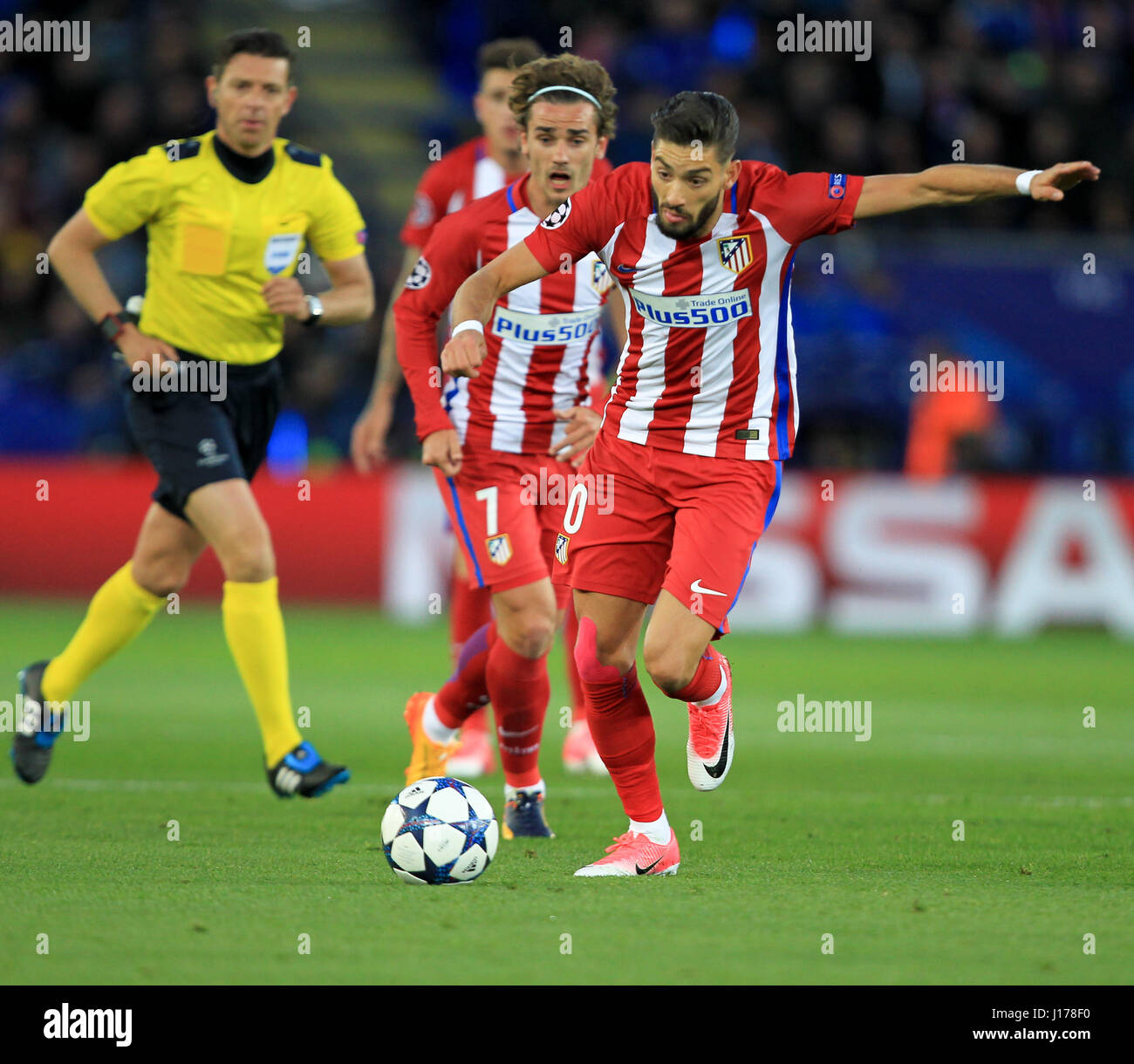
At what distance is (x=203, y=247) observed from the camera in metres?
7.03

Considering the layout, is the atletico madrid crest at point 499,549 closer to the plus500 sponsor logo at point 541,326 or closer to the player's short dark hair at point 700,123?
the plus500 sponsor logo at point 541,326

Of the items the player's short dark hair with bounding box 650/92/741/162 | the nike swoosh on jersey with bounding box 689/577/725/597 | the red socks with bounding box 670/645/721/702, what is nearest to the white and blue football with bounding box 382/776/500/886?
the red socks with bounding box 670/645/721/702

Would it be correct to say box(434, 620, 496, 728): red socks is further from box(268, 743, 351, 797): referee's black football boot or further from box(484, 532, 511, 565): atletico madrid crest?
box(268, 743, 351, 797): referee's black football boot

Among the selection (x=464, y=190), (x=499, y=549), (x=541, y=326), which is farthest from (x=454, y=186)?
(x=499, y=549)

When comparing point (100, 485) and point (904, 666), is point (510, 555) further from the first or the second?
point (100, 485)

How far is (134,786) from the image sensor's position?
294 inches

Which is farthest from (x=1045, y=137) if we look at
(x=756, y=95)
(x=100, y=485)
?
(x=100, y=485)

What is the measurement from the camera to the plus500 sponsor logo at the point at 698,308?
17.8ft

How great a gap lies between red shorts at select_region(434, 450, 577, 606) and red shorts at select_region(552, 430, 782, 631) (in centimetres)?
75

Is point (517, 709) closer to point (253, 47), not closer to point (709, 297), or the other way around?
point (709, 297)

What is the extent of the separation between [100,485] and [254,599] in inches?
356

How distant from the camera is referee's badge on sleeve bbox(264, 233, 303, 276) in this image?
7121 mm

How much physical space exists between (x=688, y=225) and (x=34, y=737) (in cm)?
353

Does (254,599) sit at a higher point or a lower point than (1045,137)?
lower
